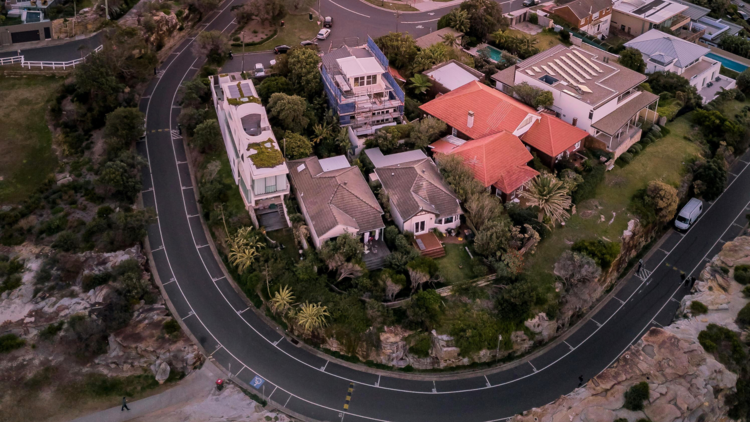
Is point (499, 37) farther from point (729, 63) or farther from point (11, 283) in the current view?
point (11, 283)

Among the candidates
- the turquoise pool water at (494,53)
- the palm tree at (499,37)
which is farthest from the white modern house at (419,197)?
the palm tree at (499,37)

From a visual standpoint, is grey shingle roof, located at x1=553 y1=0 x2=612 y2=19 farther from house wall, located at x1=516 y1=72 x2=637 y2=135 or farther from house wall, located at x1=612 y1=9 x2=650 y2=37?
house wall, located at x1=516 y1=72 x2=637 y2=135

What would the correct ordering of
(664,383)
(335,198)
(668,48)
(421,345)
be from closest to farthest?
1. (664,383)
2. (421,345)
3. (335,198)
4. (668,48)

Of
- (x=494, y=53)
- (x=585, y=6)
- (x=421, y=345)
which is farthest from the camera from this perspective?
(x=585, y=6)

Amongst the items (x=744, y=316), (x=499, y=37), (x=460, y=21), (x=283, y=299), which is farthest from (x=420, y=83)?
(x=744, y=316)

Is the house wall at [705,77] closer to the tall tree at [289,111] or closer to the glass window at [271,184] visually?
the tall tree at [289,111]

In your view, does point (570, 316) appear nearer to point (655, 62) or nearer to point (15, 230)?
point (655, 62)
